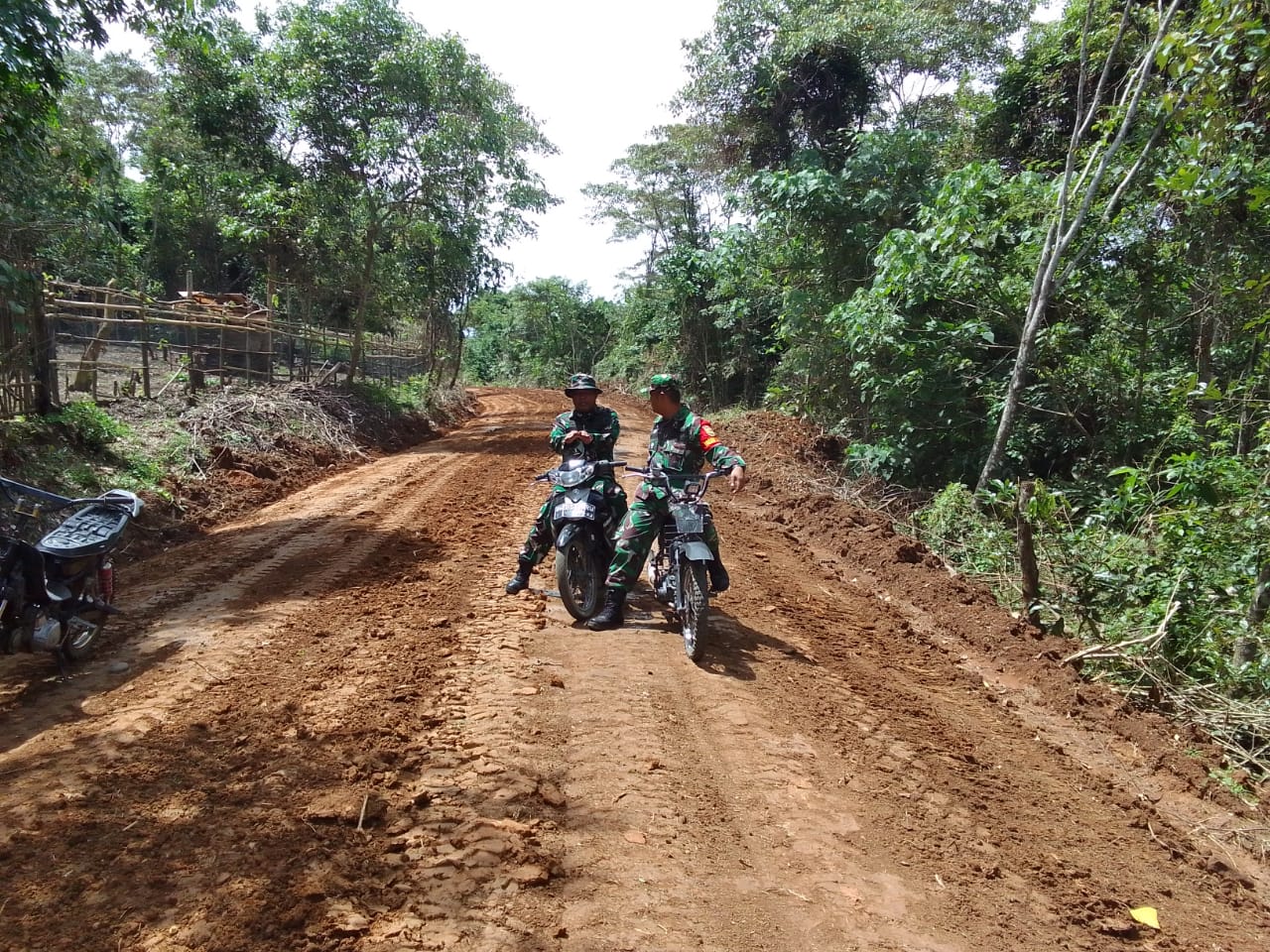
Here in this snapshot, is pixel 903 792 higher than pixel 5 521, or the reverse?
pixel 5 521

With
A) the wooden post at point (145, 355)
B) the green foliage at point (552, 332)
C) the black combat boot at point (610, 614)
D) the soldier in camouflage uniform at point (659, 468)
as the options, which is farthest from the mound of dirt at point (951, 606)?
the green foliage at point (552, 332)

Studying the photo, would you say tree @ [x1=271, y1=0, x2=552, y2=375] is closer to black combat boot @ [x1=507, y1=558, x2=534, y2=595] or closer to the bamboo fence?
the bamboo fence

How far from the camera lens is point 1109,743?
14.5ft

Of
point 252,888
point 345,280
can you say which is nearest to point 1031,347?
point 252,888

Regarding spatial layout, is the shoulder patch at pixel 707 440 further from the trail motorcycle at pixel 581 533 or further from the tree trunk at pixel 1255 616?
the tree trunk at pixel 1255 616

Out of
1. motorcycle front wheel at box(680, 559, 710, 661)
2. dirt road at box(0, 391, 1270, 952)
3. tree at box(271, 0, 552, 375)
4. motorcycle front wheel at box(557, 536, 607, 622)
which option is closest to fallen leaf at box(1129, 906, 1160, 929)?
dirt road at box(0, 391, 1270, 952)

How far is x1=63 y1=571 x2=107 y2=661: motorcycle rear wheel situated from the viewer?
4.33 metres

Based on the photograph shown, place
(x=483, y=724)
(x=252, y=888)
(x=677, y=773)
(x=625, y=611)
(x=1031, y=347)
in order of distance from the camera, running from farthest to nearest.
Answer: (x=1031, y=347) < (x=625, y=611) < (x=483, y=724) < (x=677, y=773) < (x=252, y=888)

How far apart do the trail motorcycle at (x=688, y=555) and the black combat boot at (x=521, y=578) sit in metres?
1.13

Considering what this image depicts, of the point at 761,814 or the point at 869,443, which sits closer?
the point at 761,814

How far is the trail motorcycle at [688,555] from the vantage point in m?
4.83

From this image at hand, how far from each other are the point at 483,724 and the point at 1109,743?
138 inches

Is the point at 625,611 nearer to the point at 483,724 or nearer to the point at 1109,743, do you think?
the point at 483,724

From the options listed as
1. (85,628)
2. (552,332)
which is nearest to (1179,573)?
(85,628)
